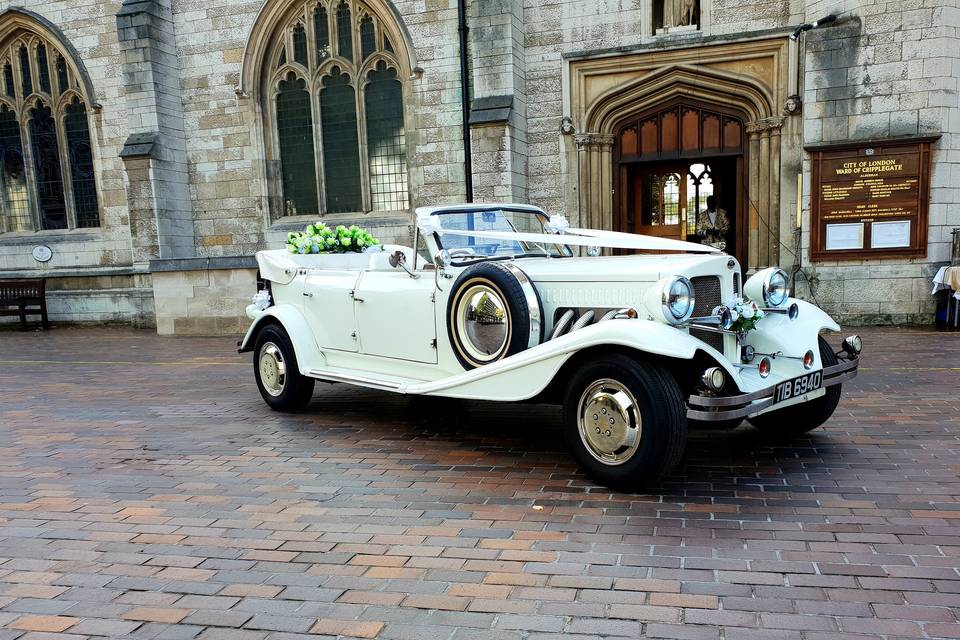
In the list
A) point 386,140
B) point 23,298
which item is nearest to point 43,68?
point 23,298

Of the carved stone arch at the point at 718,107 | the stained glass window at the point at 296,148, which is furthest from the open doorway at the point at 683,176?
the stained glass window at the point at 296,148

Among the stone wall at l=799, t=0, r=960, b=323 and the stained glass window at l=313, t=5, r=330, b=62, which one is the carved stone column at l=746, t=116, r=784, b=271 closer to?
the stone wall at l=799, t=0, r=960, b=323

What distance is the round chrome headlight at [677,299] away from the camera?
3.95 metres

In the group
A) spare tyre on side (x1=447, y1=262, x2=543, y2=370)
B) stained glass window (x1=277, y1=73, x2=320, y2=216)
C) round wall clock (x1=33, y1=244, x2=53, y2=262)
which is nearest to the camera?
spare tyre on side (x1=447, y1=262, x2=543, y2=370)

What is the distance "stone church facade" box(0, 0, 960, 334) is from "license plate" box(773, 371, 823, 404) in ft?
24.1

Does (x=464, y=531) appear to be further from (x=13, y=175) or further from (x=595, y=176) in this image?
(x=13, y=175)

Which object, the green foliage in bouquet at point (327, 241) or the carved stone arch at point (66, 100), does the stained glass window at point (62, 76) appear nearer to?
the carved stone arch at point (66, 100)

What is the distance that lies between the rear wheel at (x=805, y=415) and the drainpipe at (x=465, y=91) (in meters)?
8.35

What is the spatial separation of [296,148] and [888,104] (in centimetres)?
1123

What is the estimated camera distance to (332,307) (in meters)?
6.09

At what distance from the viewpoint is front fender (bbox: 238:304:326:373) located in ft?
20.2

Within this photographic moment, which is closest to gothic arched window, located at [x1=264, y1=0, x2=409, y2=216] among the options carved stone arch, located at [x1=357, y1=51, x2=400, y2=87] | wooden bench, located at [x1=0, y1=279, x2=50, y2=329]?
carved stone arch, located at [x1=357, y1=51, x2=400, y2=87]

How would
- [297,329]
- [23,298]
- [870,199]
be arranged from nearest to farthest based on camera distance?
[297,329]
[870,199]
[23,298]

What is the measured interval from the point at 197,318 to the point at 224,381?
5.04m
